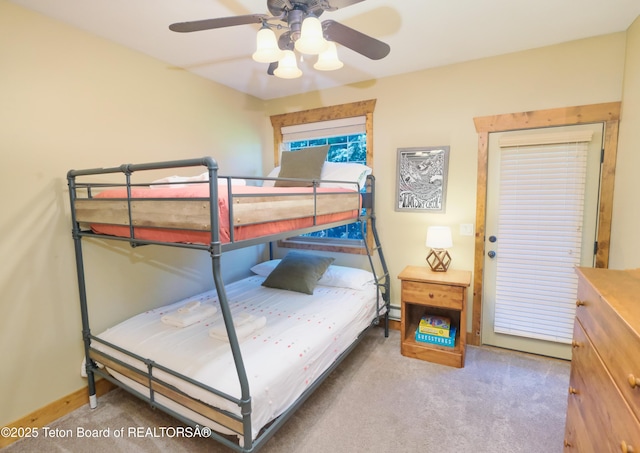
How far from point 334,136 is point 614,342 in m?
2.97

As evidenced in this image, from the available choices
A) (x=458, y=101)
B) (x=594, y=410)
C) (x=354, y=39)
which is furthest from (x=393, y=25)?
(x=594, y=410)

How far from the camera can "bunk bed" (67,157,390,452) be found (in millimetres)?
1443

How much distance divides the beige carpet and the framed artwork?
1.42 m

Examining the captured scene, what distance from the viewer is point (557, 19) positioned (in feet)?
6.86

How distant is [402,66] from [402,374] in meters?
A: 2.65

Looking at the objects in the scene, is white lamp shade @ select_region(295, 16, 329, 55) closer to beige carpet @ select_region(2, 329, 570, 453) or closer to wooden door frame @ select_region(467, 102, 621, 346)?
wooden door frame @ select_region(467, 102, 621, 346)

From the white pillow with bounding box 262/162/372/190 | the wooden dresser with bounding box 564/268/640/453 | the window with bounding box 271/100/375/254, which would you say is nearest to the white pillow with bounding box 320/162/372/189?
the white pillow with bounding box 262/162/372/190

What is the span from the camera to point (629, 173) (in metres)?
2.12

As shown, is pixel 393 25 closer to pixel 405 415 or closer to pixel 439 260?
pixel 439 260

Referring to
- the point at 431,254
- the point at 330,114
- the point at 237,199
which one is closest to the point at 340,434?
the point at 237,199

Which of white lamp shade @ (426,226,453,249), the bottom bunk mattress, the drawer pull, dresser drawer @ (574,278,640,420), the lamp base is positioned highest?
white lamp shade @ (426,226,453,249)

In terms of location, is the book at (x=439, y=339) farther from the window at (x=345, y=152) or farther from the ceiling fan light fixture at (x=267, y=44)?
the ceiling fan light fixture at (x=267, y=44)

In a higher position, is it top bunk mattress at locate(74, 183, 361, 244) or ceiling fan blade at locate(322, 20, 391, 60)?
ceiling fan blade at locate(322, 20, 391, 60)

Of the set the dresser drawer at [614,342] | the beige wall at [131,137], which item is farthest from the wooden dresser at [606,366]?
the beige wall at [131,137]
